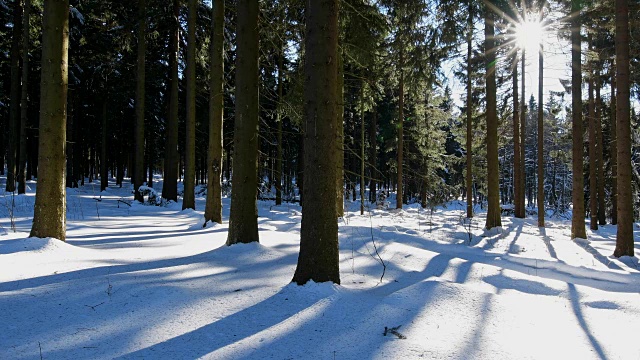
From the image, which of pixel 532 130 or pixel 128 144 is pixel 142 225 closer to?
pixel 128 144

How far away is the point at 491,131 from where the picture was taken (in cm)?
1250

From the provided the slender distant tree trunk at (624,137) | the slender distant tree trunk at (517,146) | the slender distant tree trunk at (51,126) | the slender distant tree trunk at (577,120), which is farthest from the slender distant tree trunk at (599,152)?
the slender distant tree trunk at (51,126)

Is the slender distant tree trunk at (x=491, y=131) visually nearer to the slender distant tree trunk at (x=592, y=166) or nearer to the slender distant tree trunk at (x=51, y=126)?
the slender distant tree trunk at (x=592, y=166)

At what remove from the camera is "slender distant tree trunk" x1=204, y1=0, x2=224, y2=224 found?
904 centimetres

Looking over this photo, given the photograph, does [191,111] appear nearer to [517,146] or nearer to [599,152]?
[517,146]

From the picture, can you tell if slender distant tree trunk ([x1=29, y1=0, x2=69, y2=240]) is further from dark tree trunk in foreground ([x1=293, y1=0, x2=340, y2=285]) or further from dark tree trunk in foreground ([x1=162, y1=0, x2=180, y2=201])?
dark tree trunk in foreground ([x1=162, y1=0, x2=180, y2=201])

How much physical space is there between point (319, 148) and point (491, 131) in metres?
10.5

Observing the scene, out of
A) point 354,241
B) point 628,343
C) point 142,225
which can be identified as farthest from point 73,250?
point 628,343

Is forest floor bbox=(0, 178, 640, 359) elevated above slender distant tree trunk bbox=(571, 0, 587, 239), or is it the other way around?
slender distant tree trunk bbox=(571, 0, 587, 239)

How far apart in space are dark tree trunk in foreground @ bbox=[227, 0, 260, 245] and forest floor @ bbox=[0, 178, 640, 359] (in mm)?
467

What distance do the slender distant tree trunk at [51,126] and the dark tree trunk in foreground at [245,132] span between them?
2.76m

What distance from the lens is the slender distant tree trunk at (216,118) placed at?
29.7ft

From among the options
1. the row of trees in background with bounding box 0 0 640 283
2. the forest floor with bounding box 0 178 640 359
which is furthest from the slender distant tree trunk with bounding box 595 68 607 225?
the forest floor with bounding box 0 178 640 359

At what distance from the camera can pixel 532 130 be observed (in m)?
58.6
